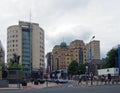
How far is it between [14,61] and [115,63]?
3628cm

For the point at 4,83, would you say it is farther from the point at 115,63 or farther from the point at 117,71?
the point at 115,63

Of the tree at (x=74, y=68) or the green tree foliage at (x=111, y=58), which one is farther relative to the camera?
the tree at (x=74, y=68)

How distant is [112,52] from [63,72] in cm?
3736

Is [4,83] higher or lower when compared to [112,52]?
lower

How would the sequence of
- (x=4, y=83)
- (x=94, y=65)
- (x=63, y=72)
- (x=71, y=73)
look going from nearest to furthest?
Result: 1. (x=4, y=83)
2. (x=63, y=72)
3. (x=71, y=73)
4. (x=94, y=65)

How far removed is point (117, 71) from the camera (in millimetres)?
105875

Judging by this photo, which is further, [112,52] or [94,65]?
[94,65]

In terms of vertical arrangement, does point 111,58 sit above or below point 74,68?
above

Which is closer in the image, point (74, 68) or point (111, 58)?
point (111, 58)

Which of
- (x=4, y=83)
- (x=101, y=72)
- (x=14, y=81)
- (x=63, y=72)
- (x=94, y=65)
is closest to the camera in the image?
(x=4, y=83)

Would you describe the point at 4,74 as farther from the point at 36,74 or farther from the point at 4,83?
the point at 36,74

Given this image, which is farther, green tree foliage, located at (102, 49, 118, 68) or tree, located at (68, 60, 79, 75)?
tree, located at (68, 60, 79, 75)

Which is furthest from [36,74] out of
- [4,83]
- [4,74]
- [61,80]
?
[4,83]

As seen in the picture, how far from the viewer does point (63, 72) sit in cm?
10356
